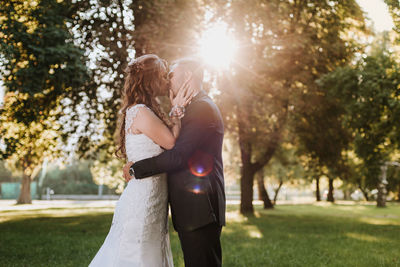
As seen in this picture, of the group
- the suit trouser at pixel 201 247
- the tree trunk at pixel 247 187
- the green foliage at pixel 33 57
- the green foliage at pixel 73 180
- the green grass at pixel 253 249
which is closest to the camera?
the suit trouser at pixel 201 247

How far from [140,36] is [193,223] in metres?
11.5

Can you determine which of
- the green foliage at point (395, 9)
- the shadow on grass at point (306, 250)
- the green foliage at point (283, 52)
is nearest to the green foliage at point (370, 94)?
the green foliage at point (283, 52)

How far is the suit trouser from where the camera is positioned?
318 cm

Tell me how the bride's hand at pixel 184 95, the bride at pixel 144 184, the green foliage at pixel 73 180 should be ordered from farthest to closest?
1. the green foliage at pixel 73 180
2. the bride at pixel 144 184
3. the bride's hand at pixel 184 95

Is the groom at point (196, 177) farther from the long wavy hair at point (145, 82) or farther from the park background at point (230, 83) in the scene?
the park background at point (230, 83)

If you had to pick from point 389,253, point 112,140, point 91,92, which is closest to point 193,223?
point 389,253

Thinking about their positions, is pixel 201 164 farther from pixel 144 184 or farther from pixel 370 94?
pixel 370 94

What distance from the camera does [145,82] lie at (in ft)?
12.3

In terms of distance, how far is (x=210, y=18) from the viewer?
16094 millimetres

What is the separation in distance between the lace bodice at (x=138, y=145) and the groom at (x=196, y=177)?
0.21 metres

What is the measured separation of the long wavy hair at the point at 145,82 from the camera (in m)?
3.72

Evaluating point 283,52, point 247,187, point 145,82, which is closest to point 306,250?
point 145,82

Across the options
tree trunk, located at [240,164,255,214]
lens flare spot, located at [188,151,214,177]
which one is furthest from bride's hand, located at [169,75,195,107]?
tree trunk, located at [240,164,255,214]

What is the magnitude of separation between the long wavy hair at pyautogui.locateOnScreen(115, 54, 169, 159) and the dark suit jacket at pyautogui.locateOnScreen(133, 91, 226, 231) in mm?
539
